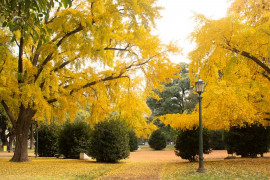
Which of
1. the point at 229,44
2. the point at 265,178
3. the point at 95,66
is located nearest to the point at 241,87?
the point at 229,44

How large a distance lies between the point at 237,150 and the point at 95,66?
10.6m

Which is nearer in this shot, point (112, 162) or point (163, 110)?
point (112, 162)

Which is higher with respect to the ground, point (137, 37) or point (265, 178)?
point (137, 37)

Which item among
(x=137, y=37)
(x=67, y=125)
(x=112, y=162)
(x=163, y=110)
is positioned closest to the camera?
(x=137, y=37)

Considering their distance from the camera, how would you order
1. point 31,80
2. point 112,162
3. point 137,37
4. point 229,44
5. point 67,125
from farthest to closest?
point 67,125 < point 112,162 < point 31,80 < point 137,37 < point 229,44

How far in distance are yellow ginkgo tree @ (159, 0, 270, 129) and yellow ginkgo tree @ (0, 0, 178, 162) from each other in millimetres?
1951

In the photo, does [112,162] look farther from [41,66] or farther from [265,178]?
[265,178]

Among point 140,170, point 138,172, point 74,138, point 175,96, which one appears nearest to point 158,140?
point 175,96

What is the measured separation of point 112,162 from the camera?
1548 centimetres

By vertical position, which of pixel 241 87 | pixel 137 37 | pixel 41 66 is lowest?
pixel 241 87

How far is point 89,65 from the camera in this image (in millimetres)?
Answer: 14383

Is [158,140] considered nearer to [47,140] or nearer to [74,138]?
[47,140]

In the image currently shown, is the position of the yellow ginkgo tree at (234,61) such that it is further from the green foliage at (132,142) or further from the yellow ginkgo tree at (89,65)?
the green foliage at (132,142)

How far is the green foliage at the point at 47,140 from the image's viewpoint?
2131 cm
